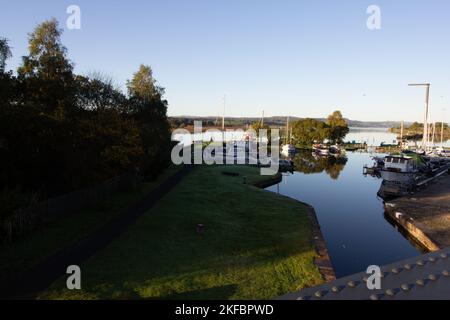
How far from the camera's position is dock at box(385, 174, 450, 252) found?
21.1m

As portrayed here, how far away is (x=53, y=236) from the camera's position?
16.3 metres

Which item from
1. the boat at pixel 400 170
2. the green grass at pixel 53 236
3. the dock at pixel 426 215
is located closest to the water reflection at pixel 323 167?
the boat at pixel 400 170

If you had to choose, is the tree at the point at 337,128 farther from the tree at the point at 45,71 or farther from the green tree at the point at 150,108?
the tree at the point at 45,71

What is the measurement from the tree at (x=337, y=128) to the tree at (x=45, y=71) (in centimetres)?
8808

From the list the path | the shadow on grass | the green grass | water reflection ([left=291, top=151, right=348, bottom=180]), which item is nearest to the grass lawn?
the shadow on grass

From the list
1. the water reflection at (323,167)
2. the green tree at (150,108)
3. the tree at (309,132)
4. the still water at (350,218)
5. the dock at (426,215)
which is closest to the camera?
the still water at (350,218)

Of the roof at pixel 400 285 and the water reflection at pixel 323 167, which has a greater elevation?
the roof at pixel 400 285

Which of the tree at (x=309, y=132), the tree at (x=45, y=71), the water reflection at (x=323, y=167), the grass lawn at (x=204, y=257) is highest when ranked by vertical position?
the tree at (x=45, y=71)

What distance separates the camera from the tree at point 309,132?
3957 inches

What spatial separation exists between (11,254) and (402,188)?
3353 cm

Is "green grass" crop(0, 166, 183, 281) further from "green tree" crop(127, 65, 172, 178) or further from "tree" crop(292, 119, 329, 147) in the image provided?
"tree" crop(292, 119, 329, 147)

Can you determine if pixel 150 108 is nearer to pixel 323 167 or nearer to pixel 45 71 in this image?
pixel 45 71
